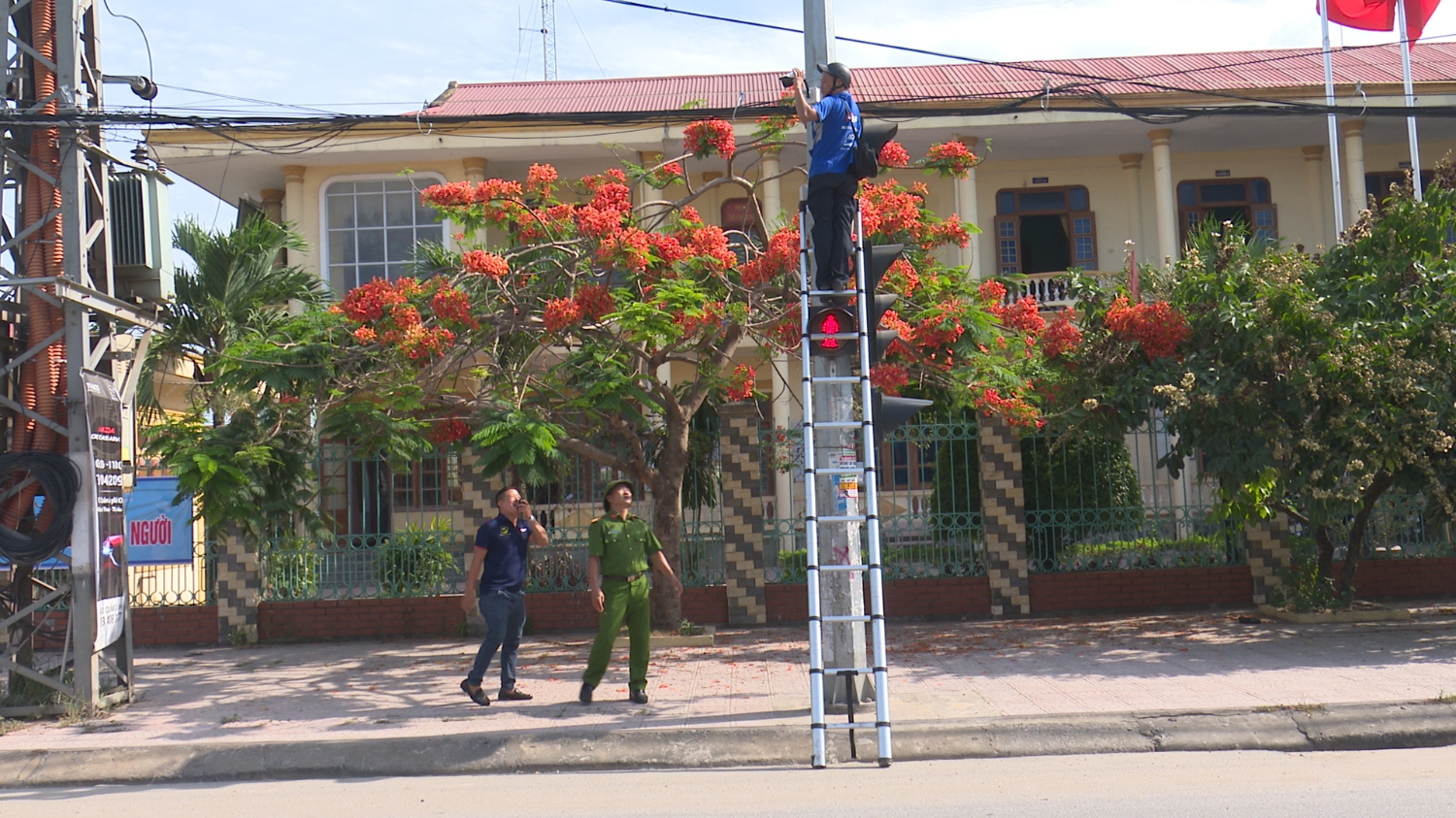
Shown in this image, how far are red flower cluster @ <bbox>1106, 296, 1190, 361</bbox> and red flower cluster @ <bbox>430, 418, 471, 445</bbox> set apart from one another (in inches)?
252

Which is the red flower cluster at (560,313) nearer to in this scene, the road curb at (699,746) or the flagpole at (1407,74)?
the road curb at (699,746)

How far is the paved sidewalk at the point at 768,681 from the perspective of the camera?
8.37 m

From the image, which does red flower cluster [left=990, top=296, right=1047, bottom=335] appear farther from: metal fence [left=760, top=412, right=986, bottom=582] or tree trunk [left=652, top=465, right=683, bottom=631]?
tree trunk [left=652, top=465, right=683, bottom=631]

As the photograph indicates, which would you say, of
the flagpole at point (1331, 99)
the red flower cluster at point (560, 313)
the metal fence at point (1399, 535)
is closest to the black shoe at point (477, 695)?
the red flower cluster at point (560, 313)

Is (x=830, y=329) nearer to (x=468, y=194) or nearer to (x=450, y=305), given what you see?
(x=450, y=305)

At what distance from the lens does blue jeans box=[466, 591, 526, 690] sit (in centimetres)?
926

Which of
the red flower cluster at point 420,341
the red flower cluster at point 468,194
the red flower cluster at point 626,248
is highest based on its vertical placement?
the red flower cluster at point 468,194

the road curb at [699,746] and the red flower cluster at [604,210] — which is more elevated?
the red flower cluster at [604,210]

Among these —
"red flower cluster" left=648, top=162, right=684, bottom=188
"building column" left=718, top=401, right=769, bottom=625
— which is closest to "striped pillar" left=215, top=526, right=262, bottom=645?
"building column" left=718, top=401, right=769, bottom=625

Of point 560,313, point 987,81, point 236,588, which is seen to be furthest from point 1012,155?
point 236,588

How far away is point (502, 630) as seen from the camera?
936 cm

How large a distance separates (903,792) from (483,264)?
566 cm

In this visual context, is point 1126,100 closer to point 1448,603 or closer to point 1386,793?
point 1448,603

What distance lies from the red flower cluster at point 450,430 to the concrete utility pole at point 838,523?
13.8ft
